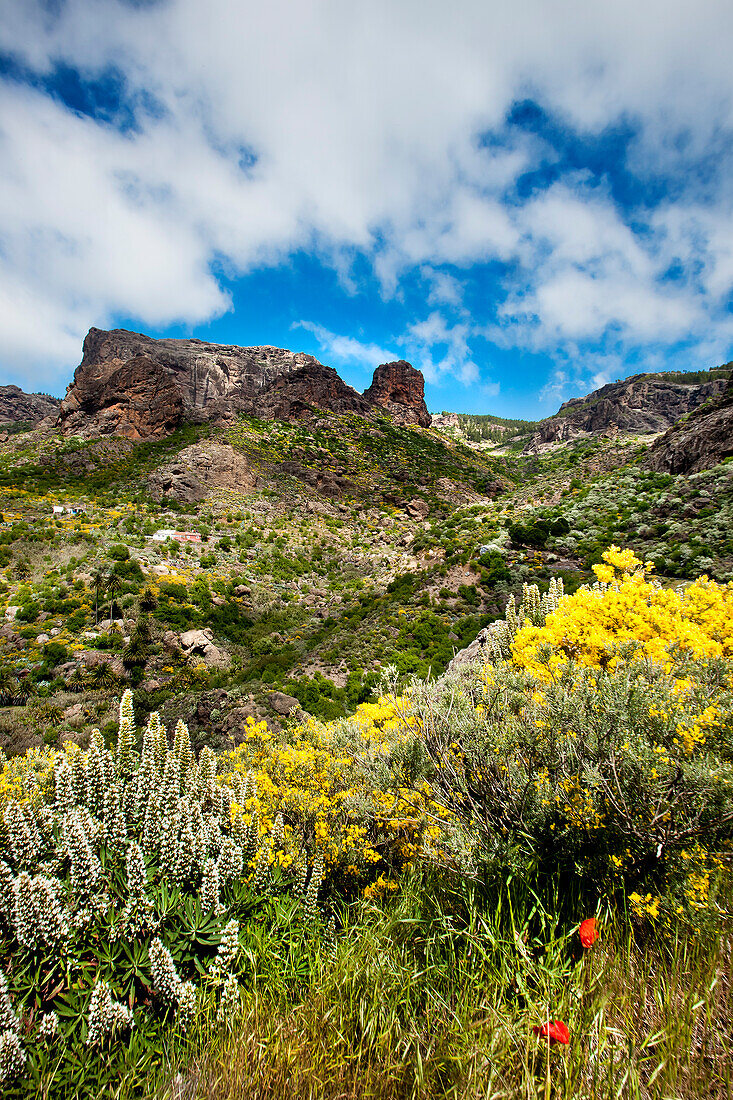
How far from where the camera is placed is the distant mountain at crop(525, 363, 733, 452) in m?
88.8

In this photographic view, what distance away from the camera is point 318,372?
58.6m

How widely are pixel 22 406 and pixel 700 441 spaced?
138416 millimetres

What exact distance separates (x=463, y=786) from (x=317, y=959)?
166 cm

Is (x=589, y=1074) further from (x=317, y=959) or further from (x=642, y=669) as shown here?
(x=642, y=669)

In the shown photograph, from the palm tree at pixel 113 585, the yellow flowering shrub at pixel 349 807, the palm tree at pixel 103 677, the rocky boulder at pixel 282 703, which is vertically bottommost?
the rocky boulder at pixel 282 703

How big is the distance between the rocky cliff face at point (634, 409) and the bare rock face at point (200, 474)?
269 feet

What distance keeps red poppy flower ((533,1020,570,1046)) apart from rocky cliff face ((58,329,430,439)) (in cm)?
5029

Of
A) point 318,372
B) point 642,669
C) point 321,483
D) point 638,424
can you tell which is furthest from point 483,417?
point 642,669

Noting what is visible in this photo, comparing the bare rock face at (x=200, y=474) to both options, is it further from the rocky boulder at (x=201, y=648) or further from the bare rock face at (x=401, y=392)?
the bare rock face at (x=401, y=392)

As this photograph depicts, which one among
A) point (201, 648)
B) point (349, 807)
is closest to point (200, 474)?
point (201, 648)

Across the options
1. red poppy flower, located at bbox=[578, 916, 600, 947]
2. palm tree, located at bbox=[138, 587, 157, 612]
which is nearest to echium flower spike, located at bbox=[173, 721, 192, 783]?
red poppy flower, located at bbox=[578, 916, 600, 947]

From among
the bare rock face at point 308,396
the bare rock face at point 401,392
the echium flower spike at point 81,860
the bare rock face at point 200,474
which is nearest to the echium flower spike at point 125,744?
the echium flower spike at point 81,860

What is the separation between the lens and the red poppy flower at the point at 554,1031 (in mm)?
1591

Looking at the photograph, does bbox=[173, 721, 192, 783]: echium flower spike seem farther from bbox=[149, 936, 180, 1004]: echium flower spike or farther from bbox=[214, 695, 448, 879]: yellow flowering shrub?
bbox=[149, 936, 180, 1004]: echium flower spike
